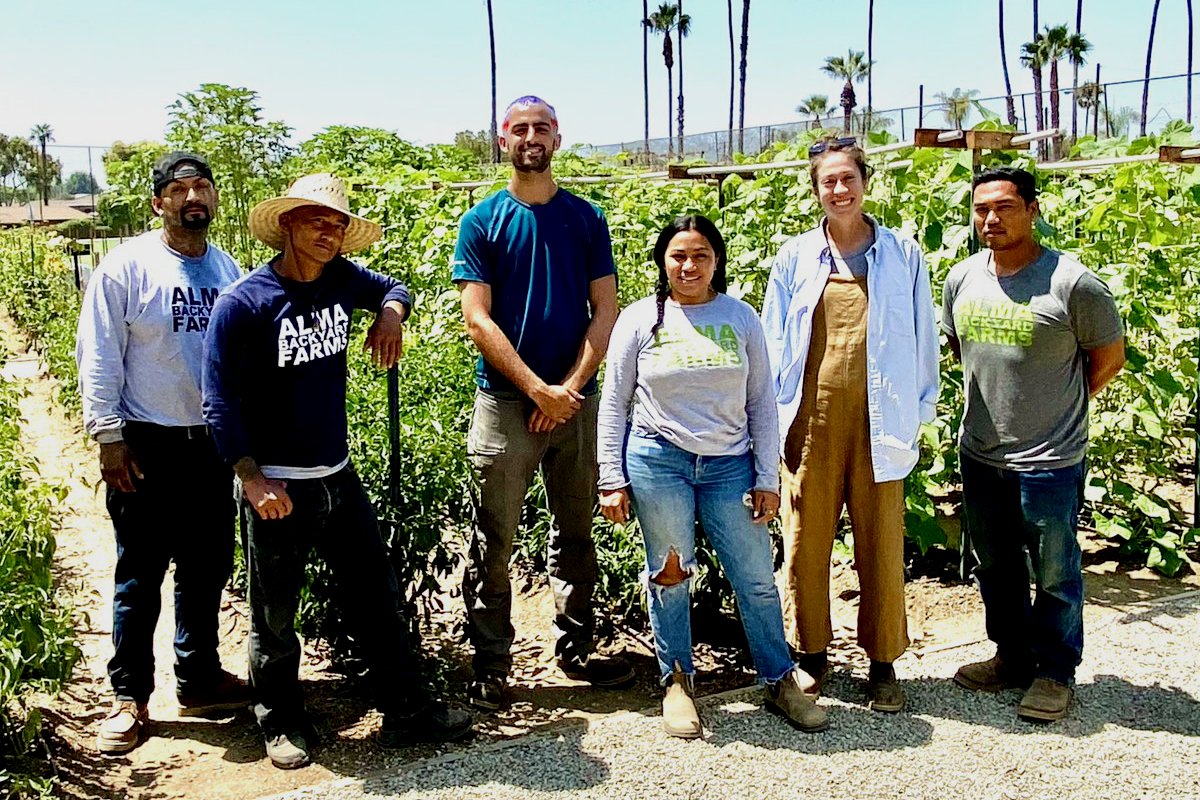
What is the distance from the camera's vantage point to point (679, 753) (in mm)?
3475

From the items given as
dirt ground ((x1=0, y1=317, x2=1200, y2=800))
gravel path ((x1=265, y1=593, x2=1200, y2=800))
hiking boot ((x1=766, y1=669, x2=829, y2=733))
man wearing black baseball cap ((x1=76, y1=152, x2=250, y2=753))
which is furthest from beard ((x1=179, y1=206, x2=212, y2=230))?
hiking boot ((x1=766, y1=669, x2=829, y2=733))

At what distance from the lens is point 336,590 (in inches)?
142

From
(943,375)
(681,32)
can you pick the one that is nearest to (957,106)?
(943,375)

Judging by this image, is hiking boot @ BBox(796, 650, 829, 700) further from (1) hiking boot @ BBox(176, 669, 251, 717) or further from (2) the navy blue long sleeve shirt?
(1) hiking boot @ BBox(176, 669, 251, 717)

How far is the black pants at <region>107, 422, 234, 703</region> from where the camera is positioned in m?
3.56

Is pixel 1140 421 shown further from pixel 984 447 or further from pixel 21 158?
pixel 21 158

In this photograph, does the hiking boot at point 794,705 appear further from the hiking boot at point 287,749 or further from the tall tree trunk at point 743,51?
the tall tree trunk at point 743,51

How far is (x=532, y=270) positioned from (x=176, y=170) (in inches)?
43.4

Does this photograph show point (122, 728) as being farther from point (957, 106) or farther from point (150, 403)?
point (957, 106)

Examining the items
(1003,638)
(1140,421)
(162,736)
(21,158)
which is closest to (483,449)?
(162,736)

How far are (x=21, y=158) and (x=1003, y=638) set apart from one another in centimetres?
6734

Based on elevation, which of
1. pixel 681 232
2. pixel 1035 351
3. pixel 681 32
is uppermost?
pixel 681 32

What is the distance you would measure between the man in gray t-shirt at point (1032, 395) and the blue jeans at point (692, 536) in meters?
0.75

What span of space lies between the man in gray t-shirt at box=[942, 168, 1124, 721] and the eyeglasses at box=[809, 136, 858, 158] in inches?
16.4
